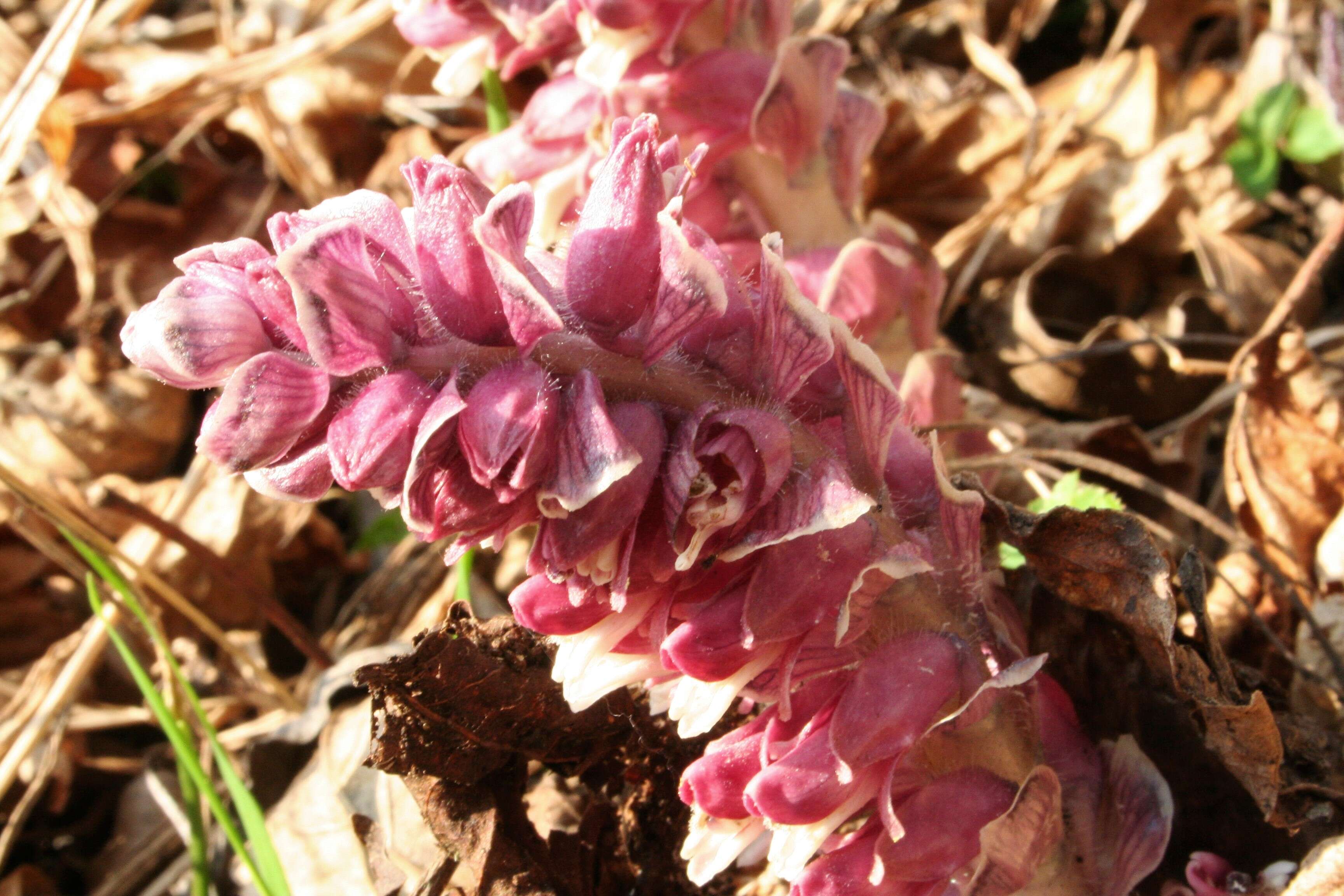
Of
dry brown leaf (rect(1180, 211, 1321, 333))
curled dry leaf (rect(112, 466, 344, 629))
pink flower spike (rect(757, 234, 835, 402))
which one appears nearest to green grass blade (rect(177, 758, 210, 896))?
curled dry leaf (rect(112, 466, 344, 629))

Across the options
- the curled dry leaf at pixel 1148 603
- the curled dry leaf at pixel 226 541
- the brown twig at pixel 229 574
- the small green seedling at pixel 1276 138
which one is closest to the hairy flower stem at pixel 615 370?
the curled dry leaf at pixel 1148 603

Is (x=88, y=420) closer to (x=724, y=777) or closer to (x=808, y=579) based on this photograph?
(x=724, y=777)

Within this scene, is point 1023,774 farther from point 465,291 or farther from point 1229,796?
point 465,291

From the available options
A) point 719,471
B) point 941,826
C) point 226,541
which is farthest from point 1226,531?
point 226,541

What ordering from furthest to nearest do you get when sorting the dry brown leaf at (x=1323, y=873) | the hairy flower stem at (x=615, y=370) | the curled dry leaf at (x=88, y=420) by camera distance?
the curled dry leaf at (x=88, y=420)
the dry brown leaf at (x=1323, y=873)
the hairy flower stem at (x=615, y=370)

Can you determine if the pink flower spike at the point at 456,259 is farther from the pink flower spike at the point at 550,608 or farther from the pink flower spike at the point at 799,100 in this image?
the pink flower spike at the point at 799,100
